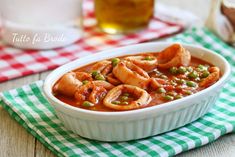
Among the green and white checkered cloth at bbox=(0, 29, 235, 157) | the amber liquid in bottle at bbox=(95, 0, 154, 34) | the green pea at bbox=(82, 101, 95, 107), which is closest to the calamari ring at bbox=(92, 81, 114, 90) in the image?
the green pea at bbox=(82, 101, 95, 107)

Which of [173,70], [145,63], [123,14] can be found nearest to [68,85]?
[145,63]

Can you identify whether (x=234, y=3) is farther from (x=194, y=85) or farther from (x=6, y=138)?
(x=6, y=138)

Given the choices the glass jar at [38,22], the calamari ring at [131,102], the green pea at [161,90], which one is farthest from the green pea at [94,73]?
the glass jar at [38,22]

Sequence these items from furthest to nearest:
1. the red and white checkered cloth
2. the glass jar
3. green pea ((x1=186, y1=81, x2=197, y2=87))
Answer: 1. the glass jar
2. the red and white checkered cloth
3. green pea ((x1=186, y1=81, x2=197, y2=87))

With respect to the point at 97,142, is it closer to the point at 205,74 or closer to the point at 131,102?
the point at 131,102

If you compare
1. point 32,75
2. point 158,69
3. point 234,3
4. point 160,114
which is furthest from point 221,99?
point 32,75

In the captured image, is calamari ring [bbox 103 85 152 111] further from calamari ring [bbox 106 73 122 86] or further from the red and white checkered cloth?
the red and white checkered cloth

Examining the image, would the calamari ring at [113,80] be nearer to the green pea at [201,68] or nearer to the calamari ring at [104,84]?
the calamari ring at [104,84]
